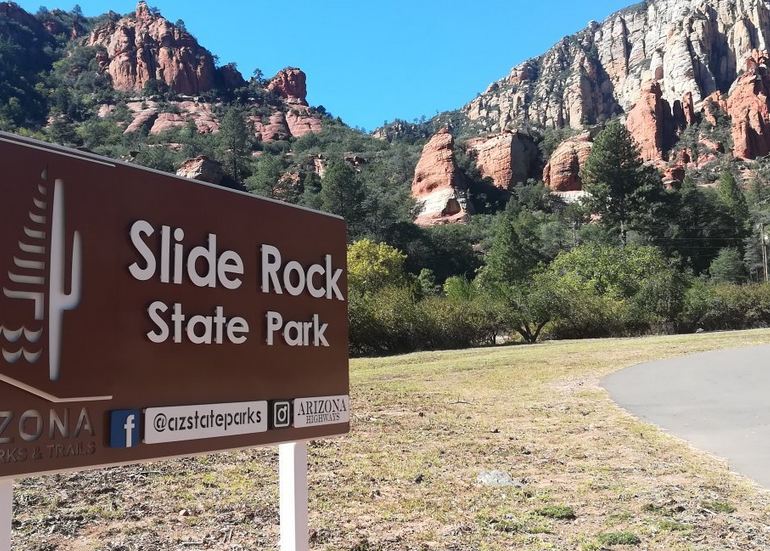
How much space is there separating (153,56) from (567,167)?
77.6 m

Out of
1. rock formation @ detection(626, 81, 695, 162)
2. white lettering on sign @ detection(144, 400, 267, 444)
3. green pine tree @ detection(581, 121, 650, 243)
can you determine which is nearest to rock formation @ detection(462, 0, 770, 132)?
rock formation @ detection(626, 81, 695, 162)

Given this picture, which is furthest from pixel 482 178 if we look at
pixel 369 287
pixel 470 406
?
pixel 470 406

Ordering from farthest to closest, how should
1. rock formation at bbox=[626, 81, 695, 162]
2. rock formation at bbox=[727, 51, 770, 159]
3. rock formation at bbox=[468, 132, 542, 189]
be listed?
rock formation at bbox=[626, 81, 695, 162]
rock formation at bbox=[727, 51, 770, 159]
rock formation at bbox=[468, 132, 542, 189]

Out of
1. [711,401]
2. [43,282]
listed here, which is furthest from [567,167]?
[43,282]

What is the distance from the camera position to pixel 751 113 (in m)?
101

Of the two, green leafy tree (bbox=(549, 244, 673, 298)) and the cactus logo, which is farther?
green leafy tree (bbox=(549, 244, 673, 298))

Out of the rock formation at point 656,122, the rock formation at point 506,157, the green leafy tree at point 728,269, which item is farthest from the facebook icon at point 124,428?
the rock formation at point 656,122

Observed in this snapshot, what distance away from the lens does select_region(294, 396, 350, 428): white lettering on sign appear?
2943mm

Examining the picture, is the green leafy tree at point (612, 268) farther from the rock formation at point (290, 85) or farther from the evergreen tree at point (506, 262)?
the rock formation at point (290, 85)

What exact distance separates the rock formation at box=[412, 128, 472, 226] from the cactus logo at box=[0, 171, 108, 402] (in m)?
74.5

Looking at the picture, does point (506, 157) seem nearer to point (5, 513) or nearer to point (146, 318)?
point (146, 318)

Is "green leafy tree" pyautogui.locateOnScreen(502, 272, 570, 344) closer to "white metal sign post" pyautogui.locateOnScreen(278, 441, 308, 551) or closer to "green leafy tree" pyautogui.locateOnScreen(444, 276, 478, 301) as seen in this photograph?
"green leafy tree" pyautogui.locateOnScreen(444, 276, 478, 301)

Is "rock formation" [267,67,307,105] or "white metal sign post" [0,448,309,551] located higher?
"rock formation" [267,67,307,105]

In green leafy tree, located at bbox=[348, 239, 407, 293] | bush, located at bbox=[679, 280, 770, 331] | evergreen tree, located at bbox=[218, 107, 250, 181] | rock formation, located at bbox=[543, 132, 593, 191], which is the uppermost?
evergreen tree, located at bbox=[218, 107, 250, 181]
